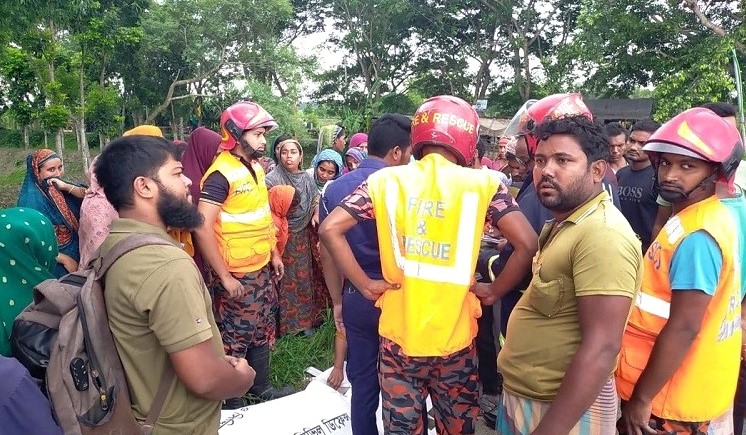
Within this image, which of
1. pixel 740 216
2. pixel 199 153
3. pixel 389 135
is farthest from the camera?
pixel 199 153

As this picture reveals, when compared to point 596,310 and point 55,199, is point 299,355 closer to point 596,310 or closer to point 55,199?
point 55,199

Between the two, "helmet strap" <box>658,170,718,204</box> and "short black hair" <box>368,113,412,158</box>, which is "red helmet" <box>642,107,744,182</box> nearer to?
"helmet strap" <box>658,170,718,204</box>

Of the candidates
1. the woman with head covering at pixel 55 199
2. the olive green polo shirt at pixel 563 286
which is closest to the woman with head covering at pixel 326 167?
the woman with head covering at pixel 55 199

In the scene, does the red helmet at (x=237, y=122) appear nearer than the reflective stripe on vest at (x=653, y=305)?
No

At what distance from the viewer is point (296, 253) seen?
15.0 ft

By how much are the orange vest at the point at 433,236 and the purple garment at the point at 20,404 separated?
3.96 ft

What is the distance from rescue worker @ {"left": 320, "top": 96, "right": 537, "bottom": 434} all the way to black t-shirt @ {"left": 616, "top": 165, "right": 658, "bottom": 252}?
7.69 ft

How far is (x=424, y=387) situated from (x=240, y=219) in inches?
66.4

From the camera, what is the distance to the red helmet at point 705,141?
180cm

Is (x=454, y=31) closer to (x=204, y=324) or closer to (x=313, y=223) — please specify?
(x=313, y=223)

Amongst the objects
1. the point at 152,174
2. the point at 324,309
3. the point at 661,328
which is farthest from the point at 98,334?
the point at 324,309

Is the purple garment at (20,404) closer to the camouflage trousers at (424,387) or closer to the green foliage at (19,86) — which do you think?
the camouflage trousers at (424,387)

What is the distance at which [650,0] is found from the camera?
52.0 feet

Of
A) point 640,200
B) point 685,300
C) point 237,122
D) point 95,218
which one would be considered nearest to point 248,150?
point 237,122
